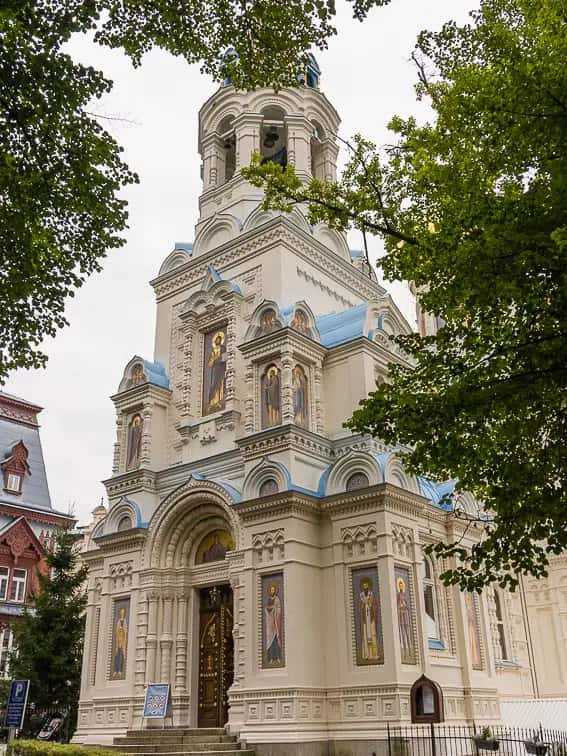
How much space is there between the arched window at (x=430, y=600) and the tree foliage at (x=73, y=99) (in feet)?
37.0

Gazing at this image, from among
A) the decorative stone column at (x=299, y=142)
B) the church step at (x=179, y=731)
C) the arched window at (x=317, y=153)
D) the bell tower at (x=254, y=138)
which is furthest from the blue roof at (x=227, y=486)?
the arched window at (x=317, y=153)

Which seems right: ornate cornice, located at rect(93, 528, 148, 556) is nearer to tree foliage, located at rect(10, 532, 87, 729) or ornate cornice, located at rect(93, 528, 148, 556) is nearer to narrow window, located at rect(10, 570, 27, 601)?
tree foliage, located at rect(10, 532, 87, 729)

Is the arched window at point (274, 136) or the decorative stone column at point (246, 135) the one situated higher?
the arched window at point (274, 136)

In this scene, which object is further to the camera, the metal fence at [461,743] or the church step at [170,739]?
the church step at [170,739]

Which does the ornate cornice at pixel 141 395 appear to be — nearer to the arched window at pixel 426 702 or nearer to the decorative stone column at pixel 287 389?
the decorative stone column at pixel 287 389

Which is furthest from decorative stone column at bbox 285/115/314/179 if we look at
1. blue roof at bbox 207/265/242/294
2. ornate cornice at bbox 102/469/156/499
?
ornate cornice at bbox 102/469/156/499

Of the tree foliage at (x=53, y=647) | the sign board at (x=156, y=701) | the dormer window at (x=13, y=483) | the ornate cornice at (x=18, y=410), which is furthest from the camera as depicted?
the ornate cornice at (x=18, y=410)

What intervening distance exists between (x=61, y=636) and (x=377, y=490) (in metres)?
12.2

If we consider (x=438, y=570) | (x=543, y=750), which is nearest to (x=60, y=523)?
(x=438, y=570)

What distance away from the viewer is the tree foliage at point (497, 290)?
8.55 m

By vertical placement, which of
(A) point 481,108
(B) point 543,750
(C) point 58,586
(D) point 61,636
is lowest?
(B) point 543,750

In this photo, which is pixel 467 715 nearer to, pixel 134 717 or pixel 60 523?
pixel 134 717

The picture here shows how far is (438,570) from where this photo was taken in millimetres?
18594

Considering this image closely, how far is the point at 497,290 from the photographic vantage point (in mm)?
8672
